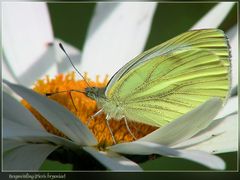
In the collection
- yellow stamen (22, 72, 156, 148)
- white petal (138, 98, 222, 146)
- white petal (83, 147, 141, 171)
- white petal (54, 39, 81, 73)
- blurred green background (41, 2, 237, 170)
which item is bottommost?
white petal (83, 147, 141, 171)

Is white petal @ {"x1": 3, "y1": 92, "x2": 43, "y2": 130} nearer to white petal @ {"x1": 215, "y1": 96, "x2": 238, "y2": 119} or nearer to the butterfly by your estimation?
the butterfly

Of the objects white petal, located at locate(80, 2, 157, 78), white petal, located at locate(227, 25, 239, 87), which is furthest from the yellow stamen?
white petal, located at locate(227, 25, 239, 87)

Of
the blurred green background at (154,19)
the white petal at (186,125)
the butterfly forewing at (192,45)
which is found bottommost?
the white petal at (186,125)

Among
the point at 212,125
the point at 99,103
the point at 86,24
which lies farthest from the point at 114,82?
the point at 86,24

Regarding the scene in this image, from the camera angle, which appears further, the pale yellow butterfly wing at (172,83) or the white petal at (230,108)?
the white petal at (230,108)

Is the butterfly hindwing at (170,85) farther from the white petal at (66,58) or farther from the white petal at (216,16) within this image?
the white petal at (66,58)

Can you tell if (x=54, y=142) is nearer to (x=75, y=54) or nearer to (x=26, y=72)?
(x=26, y=72)

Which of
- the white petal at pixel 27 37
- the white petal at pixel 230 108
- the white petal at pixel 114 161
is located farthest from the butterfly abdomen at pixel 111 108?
the white petal at pixel 27 37
